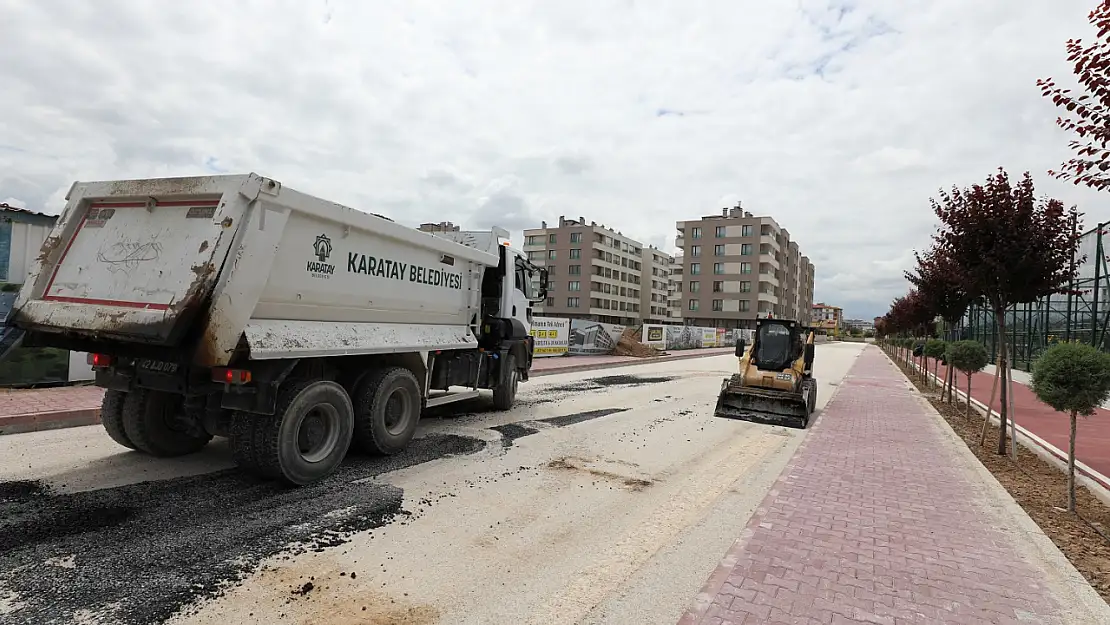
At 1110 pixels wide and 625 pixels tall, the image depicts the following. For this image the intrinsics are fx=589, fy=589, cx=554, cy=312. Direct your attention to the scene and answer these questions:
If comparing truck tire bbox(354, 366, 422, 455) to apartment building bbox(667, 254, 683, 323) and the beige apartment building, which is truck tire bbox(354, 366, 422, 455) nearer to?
the beige apartment building

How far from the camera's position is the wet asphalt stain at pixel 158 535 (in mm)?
3373

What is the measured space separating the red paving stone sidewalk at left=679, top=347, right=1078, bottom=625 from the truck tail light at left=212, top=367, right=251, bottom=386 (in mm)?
4039

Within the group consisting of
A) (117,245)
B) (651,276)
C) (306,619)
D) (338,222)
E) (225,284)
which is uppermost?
(651,276)

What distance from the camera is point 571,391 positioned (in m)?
14.4

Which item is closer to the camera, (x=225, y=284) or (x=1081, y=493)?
(x=225, y=284)

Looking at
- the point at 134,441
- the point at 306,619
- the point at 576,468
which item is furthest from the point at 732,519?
the point at 134,441

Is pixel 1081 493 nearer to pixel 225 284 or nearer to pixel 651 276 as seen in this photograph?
pixel 225 284

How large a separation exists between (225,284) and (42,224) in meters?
8.21

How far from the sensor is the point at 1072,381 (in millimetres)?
5969

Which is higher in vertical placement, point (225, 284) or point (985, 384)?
point (225, 284)

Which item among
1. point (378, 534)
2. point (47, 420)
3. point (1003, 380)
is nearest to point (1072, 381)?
point (1003, 380)

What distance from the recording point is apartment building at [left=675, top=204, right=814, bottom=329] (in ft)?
269

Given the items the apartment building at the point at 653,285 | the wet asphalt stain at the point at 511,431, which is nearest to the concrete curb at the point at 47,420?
the wet asphalt stain at the point at 511,431

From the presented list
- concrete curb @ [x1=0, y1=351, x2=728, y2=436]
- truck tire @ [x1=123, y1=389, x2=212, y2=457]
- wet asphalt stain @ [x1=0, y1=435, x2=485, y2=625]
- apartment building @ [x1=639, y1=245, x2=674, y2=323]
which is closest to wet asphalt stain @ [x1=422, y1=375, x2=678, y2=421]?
truck tire @ [x1=123, y1=389, x2=212, y2=457]
